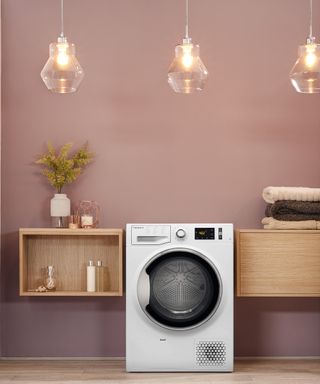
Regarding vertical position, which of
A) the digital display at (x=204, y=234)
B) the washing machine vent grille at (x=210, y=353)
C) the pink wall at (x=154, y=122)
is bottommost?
the washing machine vent grille at (x=210, y=353)

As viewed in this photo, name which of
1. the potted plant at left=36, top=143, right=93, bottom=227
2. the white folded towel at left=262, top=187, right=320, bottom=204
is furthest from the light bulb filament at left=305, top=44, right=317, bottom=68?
the potted plant at left=36, top=143, right=93, bottom=227

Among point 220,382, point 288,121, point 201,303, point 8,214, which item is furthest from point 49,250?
point 288,121

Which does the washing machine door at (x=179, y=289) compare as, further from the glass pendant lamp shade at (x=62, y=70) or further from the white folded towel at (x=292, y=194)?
the glass pendant lamp shade at (x=62, y=70)

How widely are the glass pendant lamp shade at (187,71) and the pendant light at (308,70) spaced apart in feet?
1.62

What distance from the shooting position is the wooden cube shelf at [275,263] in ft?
15.5

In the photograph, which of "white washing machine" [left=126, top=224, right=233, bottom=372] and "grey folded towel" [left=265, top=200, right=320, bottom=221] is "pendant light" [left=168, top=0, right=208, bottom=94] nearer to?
"white washing machine" [left=126, top=224, right=233, bottom=372]

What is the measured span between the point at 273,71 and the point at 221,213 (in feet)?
3.37

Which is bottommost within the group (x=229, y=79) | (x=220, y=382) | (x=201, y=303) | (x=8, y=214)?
(x=220, y=382)

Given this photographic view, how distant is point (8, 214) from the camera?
5.04m

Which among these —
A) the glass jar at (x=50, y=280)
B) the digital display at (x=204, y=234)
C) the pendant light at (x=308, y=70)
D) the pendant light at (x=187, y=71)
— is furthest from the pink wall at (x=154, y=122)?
the pendant light at (x=308, y=70)

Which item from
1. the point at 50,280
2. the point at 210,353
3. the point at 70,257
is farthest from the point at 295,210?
the point at 50,280

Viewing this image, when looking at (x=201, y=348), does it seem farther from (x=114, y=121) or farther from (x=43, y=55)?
(x=43, y=55)

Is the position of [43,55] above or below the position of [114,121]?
above

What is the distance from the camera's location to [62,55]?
3.87 metres
